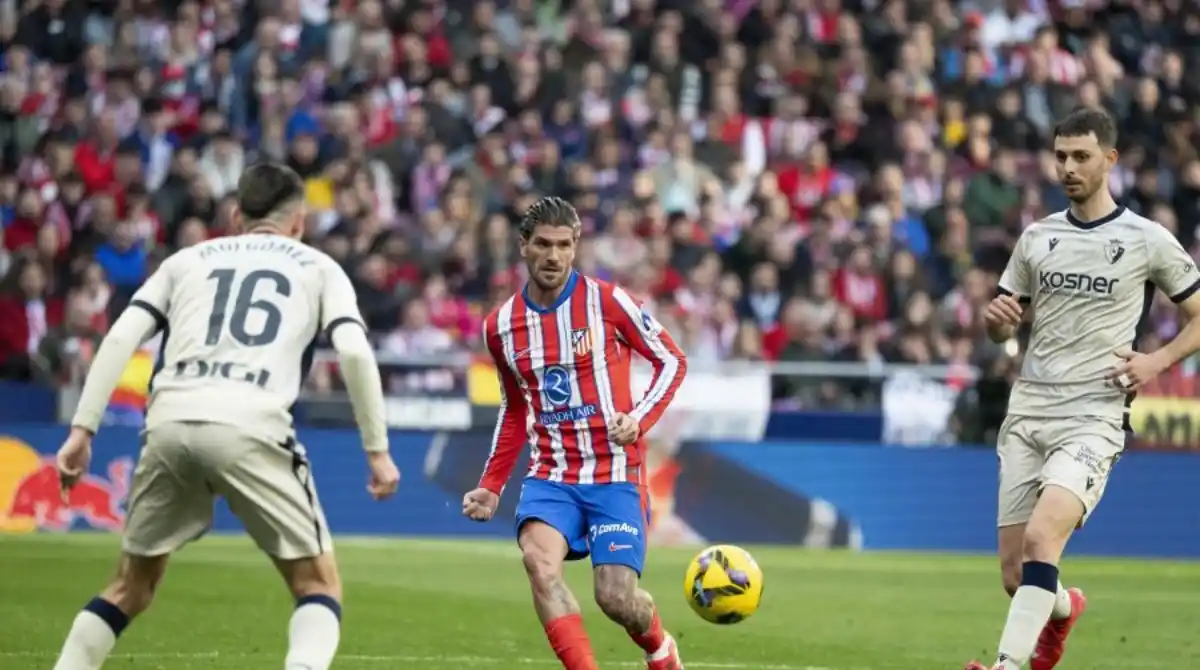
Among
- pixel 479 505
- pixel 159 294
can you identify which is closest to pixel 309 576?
pixel 159 294

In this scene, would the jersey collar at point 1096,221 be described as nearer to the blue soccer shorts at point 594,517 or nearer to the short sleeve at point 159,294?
the blue soccer shorts at point 594,517

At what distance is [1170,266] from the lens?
934 centimetres

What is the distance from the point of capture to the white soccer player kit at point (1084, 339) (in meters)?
9.26

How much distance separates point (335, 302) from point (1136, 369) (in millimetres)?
3741

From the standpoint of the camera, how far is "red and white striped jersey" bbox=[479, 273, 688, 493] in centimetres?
916

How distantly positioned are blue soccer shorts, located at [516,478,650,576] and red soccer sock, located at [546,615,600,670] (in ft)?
1.50

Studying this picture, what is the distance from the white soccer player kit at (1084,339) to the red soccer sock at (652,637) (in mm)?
1680

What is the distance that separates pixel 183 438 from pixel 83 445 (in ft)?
1.14

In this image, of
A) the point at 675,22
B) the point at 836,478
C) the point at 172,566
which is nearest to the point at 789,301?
the point at 836,478

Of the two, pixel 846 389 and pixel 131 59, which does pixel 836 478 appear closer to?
pixel 846 389

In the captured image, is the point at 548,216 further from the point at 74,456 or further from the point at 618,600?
the point at 74,456

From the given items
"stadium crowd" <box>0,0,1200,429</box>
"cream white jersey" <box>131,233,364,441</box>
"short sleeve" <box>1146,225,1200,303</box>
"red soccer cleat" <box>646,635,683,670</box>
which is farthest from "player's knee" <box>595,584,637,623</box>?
"stadium crowd" <box>0,0,1200,429</box>

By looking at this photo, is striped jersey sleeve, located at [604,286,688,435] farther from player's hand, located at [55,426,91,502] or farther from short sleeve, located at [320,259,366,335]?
player's hand, located at [55,426,91,502]

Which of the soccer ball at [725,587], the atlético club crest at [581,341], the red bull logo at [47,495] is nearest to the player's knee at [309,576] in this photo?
the atlético club crest at [581,341]
